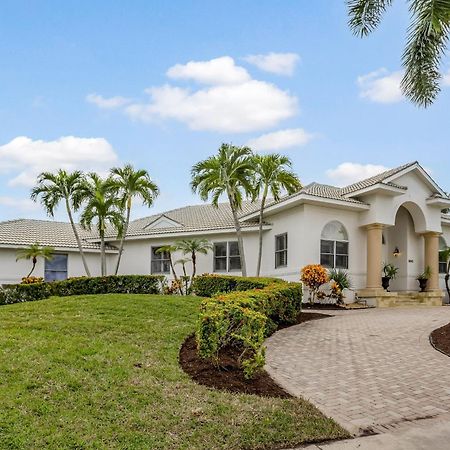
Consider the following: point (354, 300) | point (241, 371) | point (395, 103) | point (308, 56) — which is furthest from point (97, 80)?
point (354, 300)

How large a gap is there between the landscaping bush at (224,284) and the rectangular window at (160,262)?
14.2ft

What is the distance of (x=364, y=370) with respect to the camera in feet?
25.8

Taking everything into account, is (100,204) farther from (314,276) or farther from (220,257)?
(314,276)

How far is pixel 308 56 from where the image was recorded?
1243cm

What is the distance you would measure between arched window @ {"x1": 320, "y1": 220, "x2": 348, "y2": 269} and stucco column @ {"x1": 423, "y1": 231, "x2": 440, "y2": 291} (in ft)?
15.8

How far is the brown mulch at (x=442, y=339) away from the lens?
31.9 feet

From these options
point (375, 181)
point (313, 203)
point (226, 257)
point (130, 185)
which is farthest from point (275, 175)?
point (130, 185)

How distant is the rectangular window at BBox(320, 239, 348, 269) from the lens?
19453 millimetres

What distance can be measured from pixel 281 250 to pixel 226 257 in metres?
3.22

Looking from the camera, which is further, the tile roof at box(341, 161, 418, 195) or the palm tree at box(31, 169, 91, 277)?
the palm tree at box(31, 169, 91, 277)

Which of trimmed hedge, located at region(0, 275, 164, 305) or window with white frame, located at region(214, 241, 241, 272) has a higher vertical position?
window with white frame, located at region(214, 241, 241, 272)

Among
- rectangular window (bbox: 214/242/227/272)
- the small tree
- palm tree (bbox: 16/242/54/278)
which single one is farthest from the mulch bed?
palm tree (bbox: 16/242/54/278)

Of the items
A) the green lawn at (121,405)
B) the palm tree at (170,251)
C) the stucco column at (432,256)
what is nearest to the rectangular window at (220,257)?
the palm tree at (170,251)

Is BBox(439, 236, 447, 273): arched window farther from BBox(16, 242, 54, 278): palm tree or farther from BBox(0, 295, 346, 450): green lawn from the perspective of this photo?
BBox(0, 295, 346, 450): green lawn
